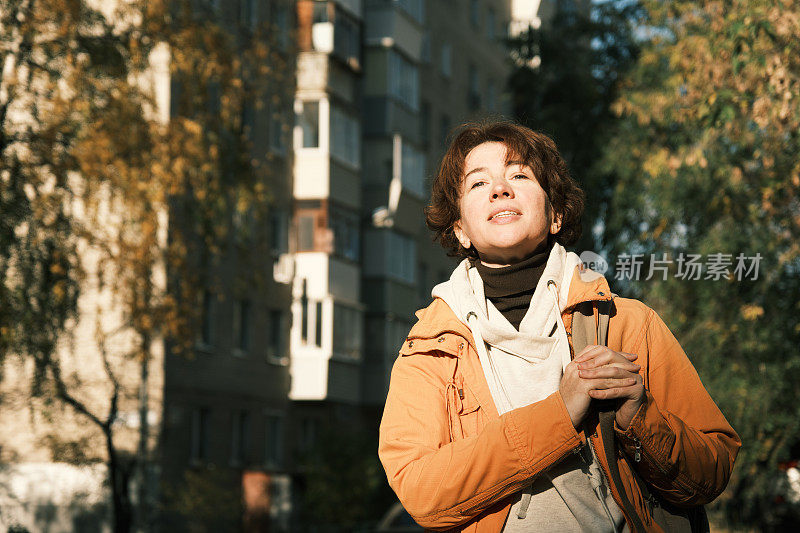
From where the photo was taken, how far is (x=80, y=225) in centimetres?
1634

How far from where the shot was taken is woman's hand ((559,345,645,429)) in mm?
2955

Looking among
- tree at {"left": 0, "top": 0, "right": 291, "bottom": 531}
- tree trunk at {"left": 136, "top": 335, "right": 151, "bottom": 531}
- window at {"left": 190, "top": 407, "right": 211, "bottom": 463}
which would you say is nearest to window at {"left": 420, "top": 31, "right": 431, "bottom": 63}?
window at {"left": 190, "top": 407, "right": 211, "bottom": 463}

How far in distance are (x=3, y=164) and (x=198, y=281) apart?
13.7ft

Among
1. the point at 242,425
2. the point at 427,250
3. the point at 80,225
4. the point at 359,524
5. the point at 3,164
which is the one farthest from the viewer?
the point at 427,250

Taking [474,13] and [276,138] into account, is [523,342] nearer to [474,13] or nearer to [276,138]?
[276,138]

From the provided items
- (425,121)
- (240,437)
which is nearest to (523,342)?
(240,437)

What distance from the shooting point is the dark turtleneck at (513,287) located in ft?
11.2

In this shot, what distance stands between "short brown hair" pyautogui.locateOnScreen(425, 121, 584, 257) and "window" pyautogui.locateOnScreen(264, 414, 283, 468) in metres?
31.4

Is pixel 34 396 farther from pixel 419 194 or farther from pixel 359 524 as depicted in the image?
pixel 419 194

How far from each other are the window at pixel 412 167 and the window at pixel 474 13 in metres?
11.9

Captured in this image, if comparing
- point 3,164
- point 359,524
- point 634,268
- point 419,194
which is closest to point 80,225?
point 3,164

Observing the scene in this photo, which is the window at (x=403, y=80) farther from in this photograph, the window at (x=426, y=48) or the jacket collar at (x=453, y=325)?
the jacket collar at (x=453, y=325)

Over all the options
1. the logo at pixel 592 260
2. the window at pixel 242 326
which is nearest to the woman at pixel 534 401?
the logo at pixel 592 260

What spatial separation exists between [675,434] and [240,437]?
102 ft
